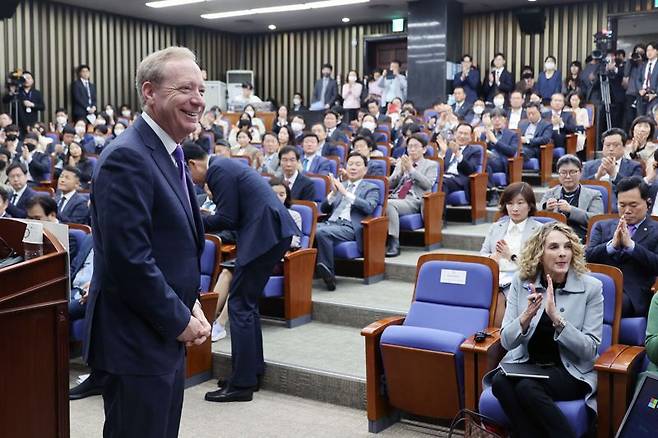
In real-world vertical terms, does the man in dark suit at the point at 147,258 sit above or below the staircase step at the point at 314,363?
above

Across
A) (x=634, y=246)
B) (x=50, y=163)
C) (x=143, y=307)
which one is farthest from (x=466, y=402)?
(x=50, y=163)

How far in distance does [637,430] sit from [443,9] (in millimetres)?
9686

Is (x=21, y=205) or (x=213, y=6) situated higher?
(x=213, y=6)

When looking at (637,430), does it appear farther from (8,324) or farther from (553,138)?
(553,138)

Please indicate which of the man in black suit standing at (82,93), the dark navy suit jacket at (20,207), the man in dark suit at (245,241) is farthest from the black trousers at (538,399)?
the man in black suit standing at (82,93)

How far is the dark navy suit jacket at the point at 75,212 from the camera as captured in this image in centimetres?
493

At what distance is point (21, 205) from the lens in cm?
538

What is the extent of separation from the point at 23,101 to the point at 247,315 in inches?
327

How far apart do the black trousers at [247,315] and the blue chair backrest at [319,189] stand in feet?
6.04

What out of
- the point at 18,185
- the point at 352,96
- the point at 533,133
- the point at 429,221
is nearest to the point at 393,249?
the point at 429,221

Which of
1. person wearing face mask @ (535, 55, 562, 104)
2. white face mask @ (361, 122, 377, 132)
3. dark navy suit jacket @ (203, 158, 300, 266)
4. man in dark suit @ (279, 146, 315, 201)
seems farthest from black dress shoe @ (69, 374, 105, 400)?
person wearing face mask @ (535, 55, 562, 104)

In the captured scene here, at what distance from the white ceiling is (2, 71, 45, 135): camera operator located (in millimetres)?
1647

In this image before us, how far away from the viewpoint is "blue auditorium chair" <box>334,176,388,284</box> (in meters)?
4.74

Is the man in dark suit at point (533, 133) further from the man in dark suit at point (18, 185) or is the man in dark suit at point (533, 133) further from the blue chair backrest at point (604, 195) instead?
the man in dark suit at point (18, 185)
